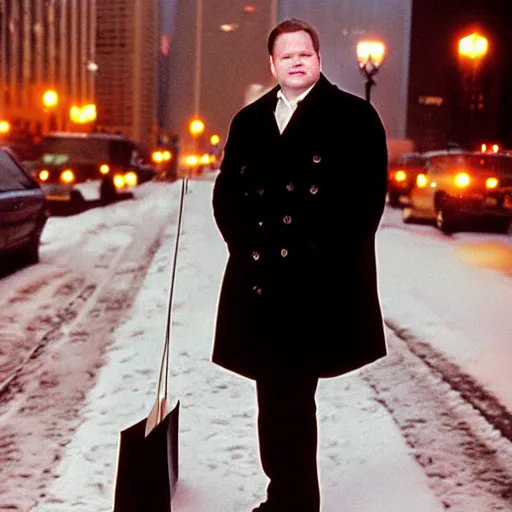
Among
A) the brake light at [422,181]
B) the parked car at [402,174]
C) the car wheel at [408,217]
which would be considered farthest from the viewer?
the parked car at [402,174]

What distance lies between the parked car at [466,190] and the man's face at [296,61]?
45.5 ft

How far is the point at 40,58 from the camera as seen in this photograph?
10656 cm

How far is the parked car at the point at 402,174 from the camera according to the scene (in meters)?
25.2

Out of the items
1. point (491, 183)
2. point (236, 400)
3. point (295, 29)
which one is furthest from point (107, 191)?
point (295, 29)

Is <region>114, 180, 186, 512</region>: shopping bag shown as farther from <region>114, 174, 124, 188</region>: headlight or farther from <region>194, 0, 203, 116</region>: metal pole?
<region>194, 0, 203, 116</region>: metal pole

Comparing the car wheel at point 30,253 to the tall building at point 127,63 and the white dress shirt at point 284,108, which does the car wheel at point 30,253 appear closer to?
the white dress shirt at point 284,108

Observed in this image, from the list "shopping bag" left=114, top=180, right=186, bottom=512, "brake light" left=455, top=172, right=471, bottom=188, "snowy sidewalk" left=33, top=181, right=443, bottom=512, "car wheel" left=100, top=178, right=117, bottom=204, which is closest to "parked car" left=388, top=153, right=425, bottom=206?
"brake light" left=455, top=172, right=471, bottom=188

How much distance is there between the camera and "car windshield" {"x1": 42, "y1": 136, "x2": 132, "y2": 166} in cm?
2033

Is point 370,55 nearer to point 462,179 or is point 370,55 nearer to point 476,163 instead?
point 476,163

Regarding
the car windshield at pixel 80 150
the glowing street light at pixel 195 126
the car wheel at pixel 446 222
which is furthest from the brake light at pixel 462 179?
the glowing street light at pixel 195 126

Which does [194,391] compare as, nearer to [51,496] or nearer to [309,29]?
[51,496]

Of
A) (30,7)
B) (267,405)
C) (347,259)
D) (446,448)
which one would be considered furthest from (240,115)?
(30,7)

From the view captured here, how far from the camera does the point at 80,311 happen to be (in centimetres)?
839

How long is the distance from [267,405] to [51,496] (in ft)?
3.54
